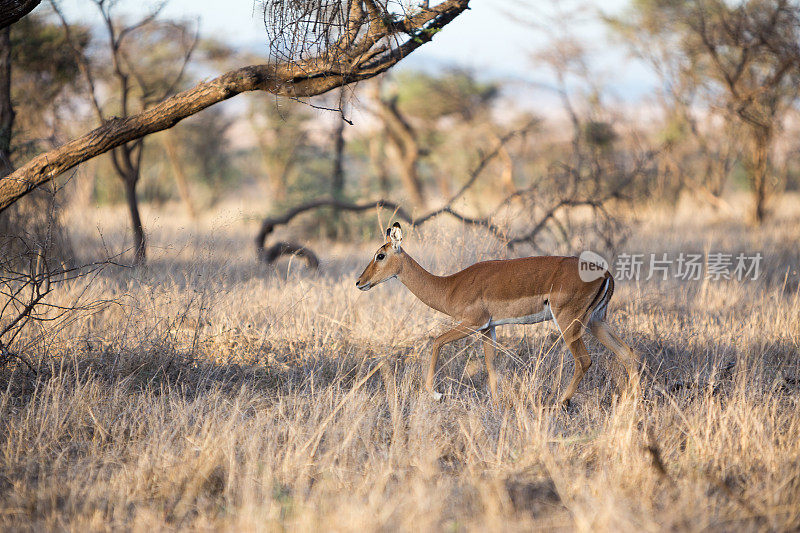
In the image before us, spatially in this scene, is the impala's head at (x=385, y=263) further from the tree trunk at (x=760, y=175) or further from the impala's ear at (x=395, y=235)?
the tree trunk at (x=760, y=175)

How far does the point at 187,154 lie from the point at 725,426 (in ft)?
66.2

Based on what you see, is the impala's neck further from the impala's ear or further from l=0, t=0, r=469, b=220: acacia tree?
l=0, t=0, r=469, b=220: acacia tree

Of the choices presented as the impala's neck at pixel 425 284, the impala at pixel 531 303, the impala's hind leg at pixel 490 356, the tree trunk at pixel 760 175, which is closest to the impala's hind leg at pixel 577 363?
the impala at pixel 531 303

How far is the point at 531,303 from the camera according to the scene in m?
4.82

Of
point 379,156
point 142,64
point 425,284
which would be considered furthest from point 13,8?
point 379,156

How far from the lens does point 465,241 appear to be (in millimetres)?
6973

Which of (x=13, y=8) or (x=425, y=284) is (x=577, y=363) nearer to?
(x=425, y=284)

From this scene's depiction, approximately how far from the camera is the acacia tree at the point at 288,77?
4.77 m

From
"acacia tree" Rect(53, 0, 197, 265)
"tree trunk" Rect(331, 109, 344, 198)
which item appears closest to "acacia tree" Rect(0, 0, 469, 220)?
"acacia tree" Rect(53, 0, 197, 265)

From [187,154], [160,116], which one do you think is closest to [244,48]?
[187,154]

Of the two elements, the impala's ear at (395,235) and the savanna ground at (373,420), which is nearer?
the savanna ground at (373,420)

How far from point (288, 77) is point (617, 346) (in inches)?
117

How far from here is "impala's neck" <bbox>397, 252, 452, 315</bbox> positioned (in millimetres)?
5281

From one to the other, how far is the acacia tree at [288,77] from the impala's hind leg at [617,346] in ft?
7.84
